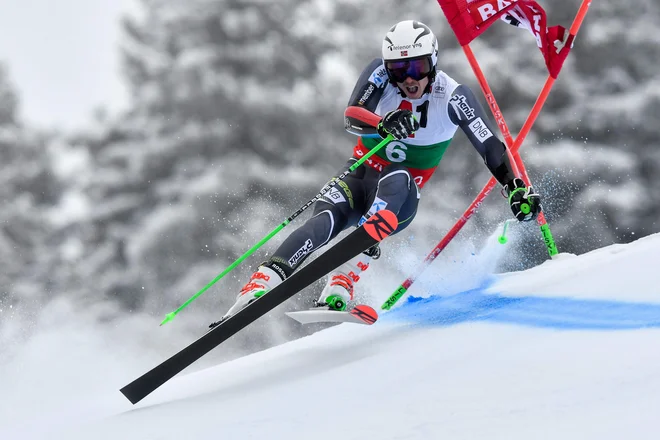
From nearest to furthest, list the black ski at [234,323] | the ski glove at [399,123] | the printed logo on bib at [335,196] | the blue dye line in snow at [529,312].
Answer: the blue dye line in snow at [529,312], the black ski at [234,323], the ski glove at [399,123], the printed logo on bib at [335,196]

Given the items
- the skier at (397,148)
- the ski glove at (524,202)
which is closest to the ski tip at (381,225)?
the skier at (397,148)

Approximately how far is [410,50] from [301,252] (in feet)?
3.80

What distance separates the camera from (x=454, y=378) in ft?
7.68

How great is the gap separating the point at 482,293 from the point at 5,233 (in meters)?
6.48

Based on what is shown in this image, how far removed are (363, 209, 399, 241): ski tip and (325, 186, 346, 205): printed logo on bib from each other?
46 centimetres

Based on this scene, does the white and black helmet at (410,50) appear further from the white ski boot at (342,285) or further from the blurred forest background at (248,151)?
the blurred forest background at (248,151)

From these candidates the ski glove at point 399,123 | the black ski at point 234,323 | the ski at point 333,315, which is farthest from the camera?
the ski glove at point 399,123

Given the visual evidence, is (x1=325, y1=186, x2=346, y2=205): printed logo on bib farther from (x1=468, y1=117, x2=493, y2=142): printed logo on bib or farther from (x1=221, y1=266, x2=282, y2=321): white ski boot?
(x1=468, y1=117, x2=493, y2=142): printed logo on bib

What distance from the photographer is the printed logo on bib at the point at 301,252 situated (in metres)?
3.43

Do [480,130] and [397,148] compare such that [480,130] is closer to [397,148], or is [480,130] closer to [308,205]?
[397,148]

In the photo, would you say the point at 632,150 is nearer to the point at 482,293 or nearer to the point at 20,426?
the point at 482,293

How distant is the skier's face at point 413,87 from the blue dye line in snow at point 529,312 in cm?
114

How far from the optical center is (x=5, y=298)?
26.7ft

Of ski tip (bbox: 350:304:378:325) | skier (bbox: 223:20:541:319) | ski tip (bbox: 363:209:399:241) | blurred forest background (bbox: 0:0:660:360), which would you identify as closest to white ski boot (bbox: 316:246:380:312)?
skier (bbox: 223:20:541:319)
